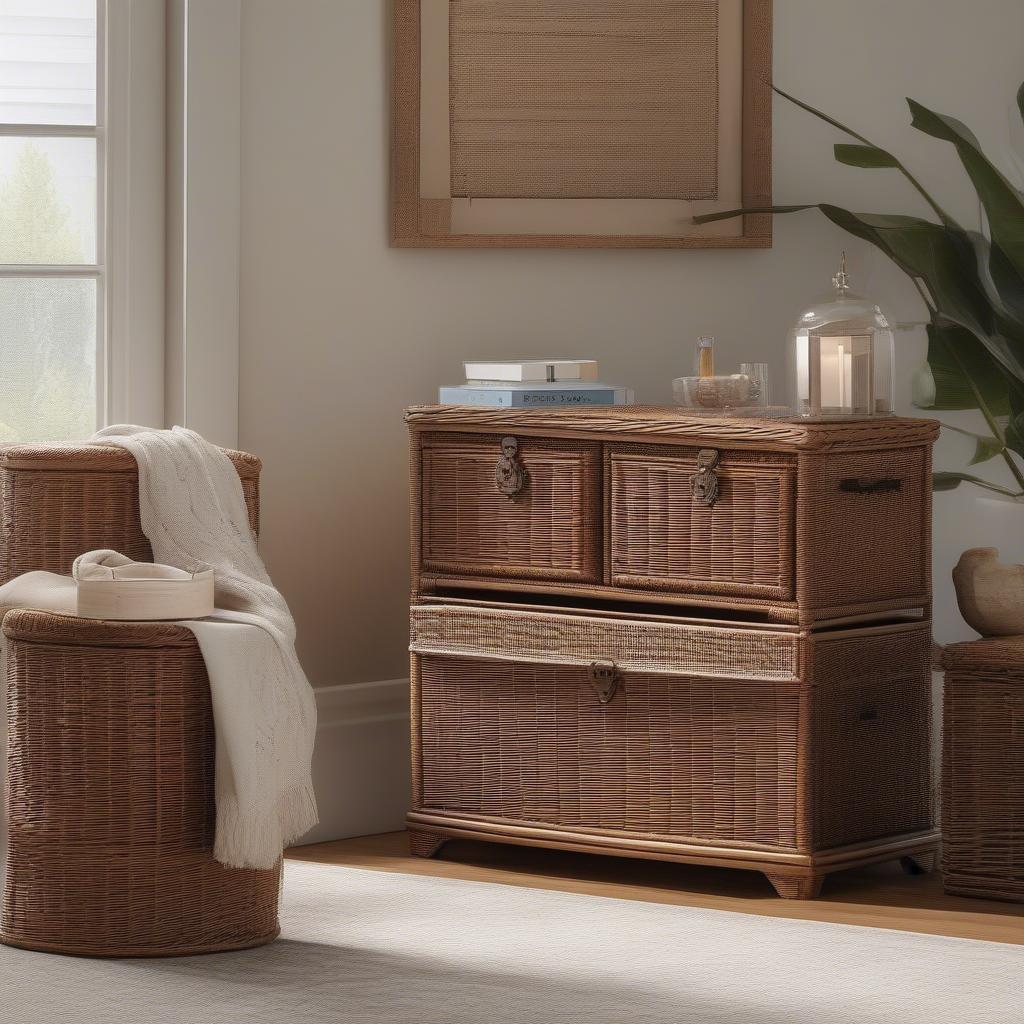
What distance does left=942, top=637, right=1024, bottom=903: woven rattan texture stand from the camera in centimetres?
247

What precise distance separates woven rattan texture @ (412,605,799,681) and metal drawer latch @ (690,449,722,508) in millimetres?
191

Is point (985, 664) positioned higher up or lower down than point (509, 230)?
lower down

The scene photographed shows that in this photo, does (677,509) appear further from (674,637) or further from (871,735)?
(871,735)

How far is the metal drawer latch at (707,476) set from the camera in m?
2.47

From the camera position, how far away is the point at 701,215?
10.1 feet

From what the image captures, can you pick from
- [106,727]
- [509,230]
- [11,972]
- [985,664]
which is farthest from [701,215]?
[11,972]

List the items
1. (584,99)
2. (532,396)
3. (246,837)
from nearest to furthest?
(246,837) < (532,396) < (584,99)

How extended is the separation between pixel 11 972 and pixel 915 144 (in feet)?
7.15

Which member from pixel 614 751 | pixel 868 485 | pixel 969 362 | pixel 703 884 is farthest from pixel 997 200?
pixel 703 884

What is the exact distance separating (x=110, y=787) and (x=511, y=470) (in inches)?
32.1

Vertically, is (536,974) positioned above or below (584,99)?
below

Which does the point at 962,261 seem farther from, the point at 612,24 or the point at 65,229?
the point at 65,229

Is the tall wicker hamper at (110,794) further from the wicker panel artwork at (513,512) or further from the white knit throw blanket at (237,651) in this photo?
the wicker panel artwork at (513,512)

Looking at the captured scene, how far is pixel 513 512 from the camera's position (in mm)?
2648
